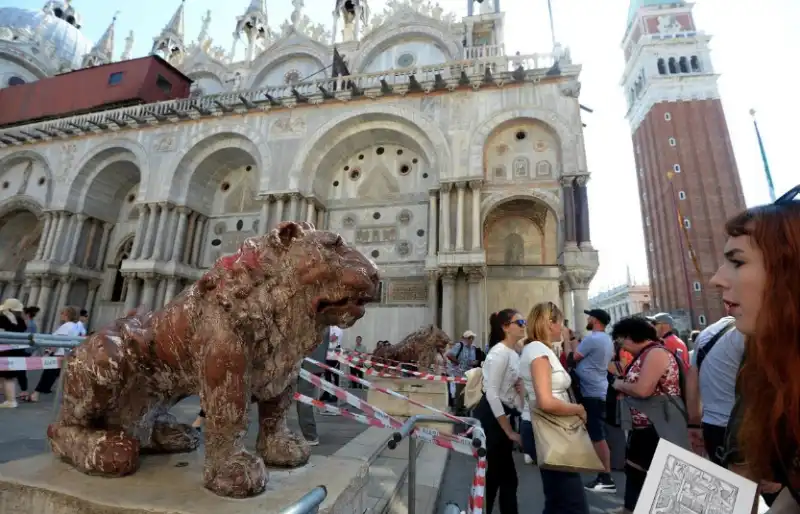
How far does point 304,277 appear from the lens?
1.58m

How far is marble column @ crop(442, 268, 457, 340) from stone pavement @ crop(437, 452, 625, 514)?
6746 mm

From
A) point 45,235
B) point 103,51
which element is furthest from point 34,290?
point 103,51

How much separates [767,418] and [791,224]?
573 mm

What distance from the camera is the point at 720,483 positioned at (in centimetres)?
101

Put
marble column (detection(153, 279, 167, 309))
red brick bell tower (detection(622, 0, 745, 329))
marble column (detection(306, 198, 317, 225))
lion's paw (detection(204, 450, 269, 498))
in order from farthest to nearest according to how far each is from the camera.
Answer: red brick bell tower (detection(622, 0, 745, 329))
marble column (detection(153, 279, 167, 309))
marble column (detection(306, 198, 317, 225))
lion's paw (detection(204, 450, 269, 498))

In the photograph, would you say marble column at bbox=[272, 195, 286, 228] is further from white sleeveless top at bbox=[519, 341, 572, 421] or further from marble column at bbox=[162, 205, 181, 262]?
white sleeveless top at bbox=[519, 341, 572, 421]

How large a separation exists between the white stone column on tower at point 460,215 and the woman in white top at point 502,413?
8942 millimetres

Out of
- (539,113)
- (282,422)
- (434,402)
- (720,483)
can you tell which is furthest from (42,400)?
(539,113)

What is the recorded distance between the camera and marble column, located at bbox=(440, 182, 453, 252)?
12.4 meters

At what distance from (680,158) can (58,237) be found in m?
51.6

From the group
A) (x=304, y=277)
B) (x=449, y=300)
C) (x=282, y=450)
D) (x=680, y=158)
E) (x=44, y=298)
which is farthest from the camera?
(x=680, y=158)

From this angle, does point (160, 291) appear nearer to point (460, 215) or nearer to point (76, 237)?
point (76, 237)

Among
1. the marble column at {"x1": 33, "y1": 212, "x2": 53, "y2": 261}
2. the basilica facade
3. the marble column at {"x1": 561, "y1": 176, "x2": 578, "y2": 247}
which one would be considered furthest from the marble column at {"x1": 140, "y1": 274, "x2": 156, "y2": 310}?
the marble column at {"x1": 561, "y1": 176, "x2": 578, "y2": 247}

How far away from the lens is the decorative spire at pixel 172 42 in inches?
1063
